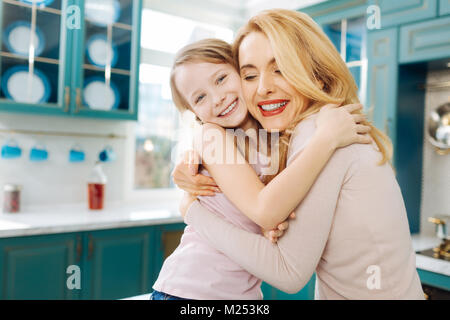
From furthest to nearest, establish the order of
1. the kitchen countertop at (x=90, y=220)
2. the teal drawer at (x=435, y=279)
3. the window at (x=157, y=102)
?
the window at (x=157, y=102) → the kitchen countertop at (x=90, y=220) → the teal drawer at (x=435, y=279)

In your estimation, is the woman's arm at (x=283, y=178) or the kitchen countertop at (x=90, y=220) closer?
the woman's arm at (x=283, y=178)

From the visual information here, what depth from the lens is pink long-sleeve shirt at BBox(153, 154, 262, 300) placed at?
0.91 m

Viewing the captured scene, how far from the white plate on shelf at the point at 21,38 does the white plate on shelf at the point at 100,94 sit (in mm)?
366

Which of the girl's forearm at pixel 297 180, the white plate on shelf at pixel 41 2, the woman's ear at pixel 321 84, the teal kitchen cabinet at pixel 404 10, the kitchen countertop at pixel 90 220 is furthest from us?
the white plate on shelf at pixel 41 2

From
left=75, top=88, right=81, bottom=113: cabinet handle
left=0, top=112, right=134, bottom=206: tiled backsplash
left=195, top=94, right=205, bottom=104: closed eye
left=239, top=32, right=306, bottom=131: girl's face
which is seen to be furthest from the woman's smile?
left=0, top=112, right=134, bottom=206: tiled backsplash

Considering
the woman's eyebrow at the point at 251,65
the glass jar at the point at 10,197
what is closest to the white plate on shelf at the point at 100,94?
the glass jar at the point at 10,197

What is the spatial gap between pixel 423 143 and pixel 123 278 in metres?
2.24

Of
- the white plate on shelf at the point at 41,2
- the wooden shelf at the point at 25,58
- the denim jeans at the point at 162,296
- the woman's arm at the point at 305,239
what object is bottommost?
the denim jeans at the point at 162,296

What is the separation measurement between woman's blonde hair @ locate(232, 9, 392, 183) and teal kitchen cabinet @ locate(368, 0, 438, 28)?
5.03ft

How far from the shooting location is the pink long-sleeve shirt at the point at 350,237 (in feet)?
2.48

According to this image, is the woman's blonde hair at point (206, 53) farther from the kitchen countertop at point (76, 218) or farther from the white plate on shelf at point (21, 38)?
the white plate on shelf at point (21, 38)

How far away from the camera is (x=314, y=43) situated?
859 millimetres

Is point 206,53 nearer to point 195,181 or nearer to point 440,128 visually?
point 195,181

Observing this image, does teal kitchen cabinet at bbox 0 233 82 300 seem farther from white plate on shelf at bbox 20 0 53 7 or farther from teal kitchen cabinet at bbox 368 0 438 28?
teal kitchen cabinet at bbox 368 0 438 28
